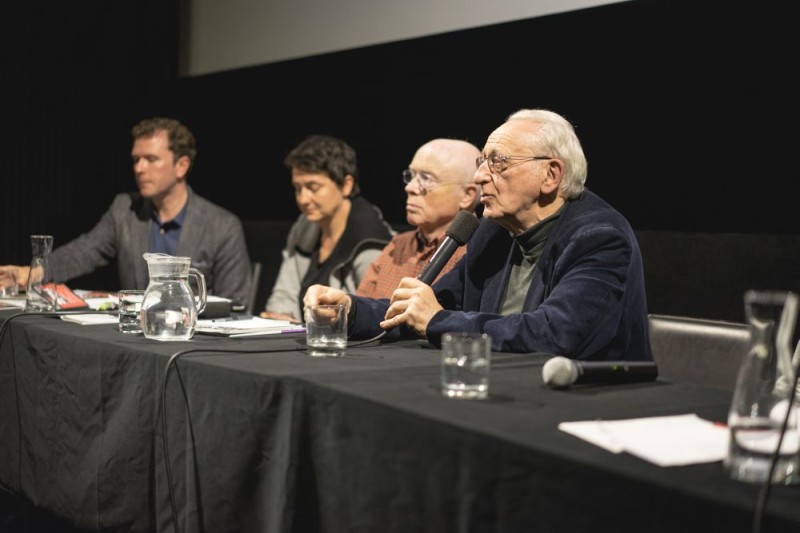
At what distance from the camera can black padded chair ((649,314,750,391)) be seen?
1848 mm

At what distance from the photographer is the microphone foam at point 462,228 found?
6.58 ft

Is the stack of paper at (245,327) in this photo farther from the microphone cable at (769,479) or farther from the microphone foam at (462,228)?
the microphone cable at (769,479)

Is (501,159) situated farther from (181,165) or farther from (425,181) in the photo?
(181,165)

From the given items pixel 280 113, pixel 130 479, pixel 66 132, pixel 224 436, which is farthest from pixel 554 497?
pixel 66 132

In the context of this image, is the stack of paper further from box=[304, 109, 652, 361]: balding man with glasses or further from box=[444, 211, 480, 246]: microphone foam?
box=[444, 211, 480, 246]: microphone foam

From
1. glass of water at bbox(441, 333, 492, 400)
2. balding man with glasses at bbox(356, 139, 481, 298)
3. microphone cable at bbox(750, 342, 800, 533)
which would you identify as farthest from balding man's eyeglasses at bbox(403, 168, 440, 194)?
microphone cable at bbox(750, 342, 800, 533)

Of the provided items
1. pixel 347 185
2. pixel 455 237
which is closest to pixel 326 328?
pixel 455 237

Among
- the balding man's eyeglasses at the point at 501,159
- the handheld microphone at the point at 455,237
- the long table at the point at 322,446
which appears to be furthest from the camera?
the balding man's eyeglasses at the point at 501,159

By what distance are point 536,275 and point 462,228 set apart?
20cm

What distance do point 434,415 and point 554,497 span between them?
0.21 m

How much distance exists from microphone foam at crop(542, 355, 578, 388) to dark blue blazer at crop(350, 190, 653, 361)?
366 mm

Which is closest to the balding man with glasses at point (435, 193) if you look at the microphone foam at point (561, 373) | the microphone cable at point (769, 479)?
the microphone foam at point (561, 373)

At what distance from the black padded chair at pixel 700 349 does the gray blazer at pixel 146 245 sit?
199 cm

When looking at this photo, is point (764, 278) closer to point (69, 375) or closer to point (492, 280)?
point (492, 280)
